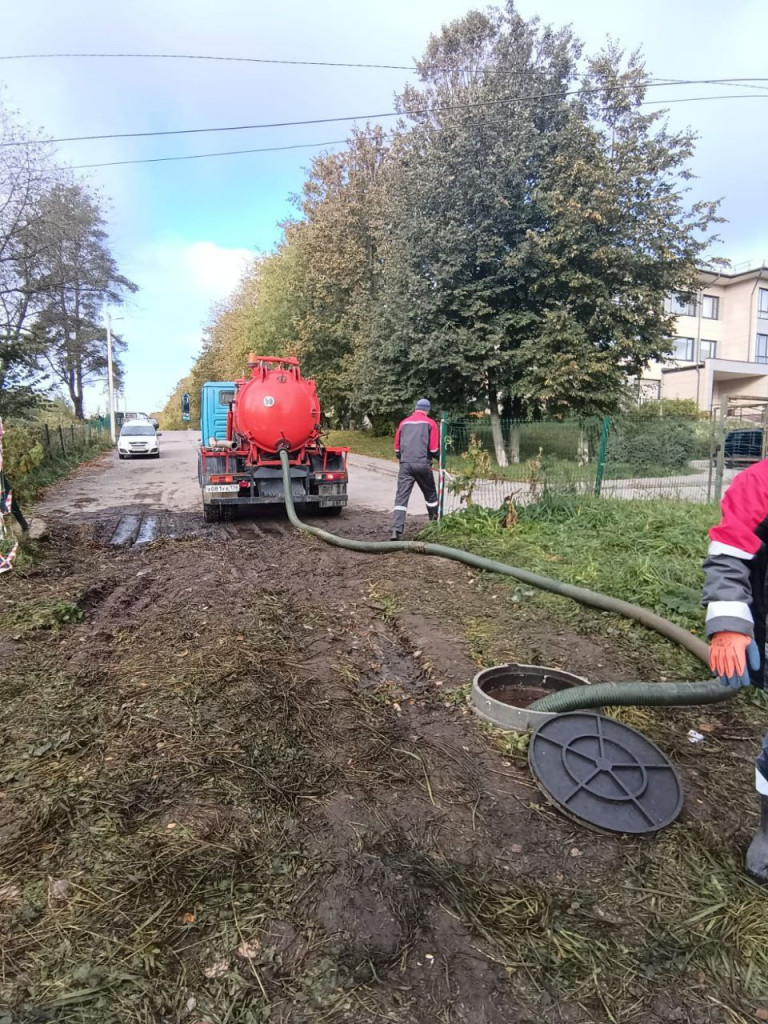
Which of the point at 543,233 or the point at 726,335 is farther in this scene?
the point at 726,335

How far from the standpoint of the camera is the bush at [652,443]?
9.51 m

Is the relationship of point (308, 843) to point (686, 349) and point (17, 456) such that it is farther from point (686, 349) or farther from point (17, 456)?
point (686, 349)

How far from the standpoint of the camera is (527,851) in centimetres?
245

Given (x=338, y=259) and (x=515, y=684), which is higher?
(x=338, y=259)

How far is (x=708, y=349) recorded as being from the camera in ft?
133

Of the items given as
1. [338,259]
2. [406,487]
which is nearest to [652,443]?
[406,487]

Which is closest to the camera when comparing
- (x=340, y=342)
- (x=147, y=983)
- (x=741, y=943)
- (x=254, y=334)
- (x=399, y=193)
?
(x=147, y=983)

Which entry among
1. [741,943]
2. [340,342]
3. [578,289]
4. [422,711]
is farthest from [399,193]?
[741,943]

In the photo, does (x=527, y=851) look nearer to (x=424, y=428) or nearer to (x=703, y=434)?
(x=424, y=428)

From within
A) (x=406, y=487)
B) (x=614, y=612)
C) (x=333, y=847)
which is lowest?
(x=333, y=847)

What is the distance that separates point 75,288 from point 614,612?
28.0 meters

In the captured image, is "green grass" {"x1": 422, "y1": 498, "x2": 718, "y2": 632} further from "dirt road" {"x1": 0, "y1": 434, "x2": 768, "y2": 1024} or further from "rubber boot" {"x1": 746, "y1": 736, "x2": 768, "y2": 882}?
"rubber boot" {"x1": 746, "y1": 736, "x2": 768, "y2": 882}

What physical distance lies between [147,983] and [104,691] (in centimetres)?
209

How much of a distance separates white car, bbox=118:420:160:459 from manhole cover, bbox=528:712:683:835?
25.5 m
